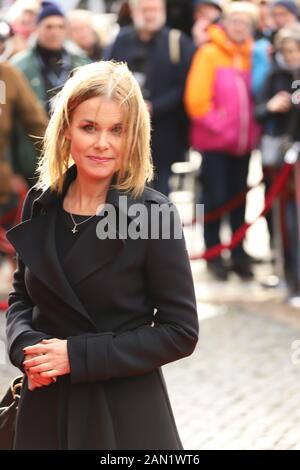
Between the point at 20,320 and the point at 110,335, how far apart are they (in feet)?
1.01

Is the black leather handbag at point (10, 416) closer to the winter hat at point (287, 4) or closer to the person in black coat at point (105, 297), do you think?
the person in black coat at point (105, 297)

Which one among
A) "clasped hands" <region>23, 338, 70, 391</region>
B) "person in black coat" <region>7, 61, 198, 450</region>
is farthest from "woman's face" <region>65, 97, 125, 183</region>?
"clasped hands" <region>23, 338, 70, 391</region>

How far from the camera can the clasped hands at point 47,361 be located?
286 cm

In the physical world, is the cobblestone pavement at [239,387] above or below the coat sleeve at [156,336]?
below

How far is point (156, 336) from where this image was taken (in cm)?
291

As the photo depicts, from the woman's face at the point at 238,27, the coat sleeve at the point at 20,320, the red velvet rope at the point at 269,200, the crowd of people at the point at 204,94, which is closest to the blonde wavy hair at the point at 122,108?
the coat sleeve at the point at 20,320

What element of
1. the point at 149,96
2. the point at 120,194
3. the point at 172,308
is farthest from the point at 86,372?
the point at 149,96

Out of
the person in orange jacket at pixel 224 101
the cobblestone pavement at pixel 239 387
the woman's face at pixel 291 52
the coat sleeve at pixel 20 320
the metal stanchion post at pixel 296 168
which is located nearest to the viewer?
the coat sleeve at pixel 20 320

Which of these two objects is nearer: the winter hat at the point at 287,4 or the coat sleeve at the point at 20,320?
the coat sleeve at the point at 20,320

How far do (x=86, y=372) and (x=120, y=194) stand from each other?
0.49 m

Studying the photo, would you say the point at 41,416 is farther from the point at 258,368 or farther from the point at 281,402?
the point at 258,368

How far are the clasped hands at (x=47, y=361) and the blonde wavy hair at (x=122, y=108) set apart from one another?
1.48 feet

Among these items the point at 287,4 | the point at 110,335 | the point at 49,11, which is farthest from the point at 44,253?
the point at 287,4

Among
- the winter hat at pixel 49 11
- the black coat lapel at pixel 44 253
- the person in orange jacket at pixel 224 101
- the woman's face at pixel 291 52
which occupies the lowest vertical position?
the person in orange jacket at pixel 224 101
